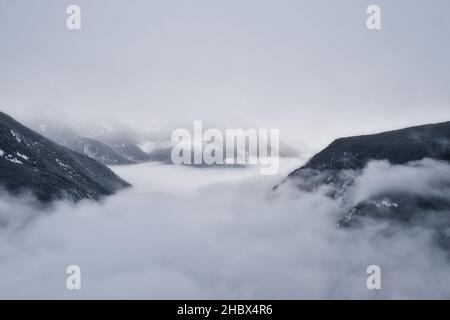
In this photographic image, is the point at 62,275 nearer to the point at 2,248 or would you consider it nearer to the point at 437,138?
the point at 2,248

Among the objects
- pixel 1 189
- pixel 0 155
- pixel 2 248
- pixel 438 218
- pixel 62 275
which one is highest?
pixel 0 155

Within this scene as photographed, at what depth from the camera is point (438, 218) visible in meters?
174

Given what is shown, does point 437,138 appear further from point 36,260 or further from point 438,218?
point 36,260

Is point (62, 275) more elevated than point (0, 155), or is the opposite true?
point (0, 155)

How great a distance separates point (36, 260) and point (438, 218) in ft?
714

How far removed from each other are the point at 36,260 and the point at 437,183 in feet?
748

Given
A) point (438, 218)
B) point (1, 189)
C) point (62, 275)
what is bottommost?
point (62, 275)
